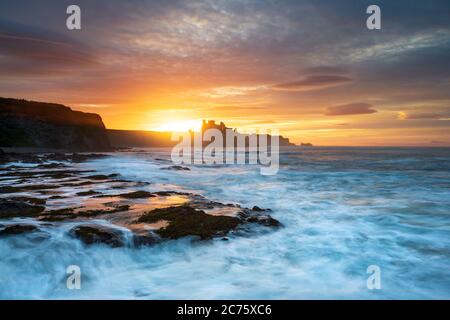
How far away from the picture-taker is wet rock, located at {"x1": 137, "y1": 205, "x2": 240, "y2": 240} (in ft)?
28.0

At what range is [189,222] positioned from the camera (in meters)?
9.23

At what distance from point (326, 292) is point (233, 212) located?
5485 millimetres

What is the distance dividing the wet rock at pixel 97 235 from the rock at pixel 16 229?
1071 millimetres

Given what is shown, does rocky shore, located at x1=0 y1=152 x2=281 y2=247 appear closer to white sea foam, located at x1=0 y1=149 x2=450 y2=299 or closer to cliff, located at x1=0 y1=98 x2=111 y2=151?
white sea foam, located at x1=0 y1=149 x2=450 y2=299

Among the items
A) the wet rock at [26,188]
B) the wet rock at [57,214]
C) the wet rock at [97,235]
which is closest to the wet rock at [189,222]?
the wet rock at [97,235]

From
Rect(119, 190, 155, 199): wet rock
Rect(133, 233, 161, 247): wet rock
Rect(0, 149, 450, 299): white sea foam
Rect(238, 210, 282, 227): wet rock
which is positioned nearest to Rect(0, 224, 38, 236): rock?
Rect(0, 149, 450, 299): white sea foam

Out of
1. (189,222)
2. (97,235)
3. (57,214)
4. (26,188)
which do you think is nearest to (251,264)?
(189,222)

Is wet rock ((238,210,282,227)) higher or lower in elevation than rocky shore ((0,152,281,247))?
lower

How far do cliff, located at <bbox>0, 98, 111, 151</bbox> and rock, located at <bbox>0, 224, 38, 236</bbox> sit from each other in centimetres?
6284

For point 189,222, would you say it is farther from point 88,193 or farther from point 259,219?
point 88,193

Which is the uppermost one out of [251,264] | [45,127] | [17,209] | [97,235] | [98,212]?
[45,127]

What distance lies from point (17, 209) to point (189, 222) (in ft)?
18.7

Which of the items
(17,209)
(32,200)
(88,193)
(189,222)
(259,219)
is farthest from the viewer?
(88,193)
